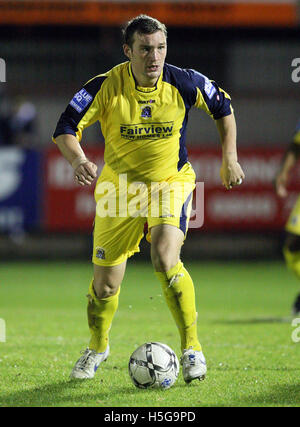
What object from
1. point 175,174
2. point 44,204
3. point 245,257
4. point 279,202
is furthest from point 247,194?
point 175,174

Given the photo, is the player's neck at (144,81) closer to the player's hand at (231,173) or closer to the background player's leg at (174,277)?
the player's hand at (231,173)

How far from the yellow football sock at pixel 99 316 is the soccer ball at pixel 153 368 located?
516 millimetres

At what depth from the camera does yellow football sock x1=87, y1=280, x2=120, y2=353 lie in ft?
18.7

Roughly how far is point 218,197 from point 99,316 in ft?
30.1

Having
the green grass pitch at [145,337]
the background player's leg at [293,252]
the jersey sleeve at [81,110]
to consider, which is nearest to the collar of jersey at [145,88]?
the jersey sleeve at [81,110]

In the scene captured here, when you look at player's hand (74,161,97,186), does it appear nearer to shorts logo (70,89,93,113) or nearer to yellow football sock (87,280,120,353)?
shorts logo (70,89,93,113)

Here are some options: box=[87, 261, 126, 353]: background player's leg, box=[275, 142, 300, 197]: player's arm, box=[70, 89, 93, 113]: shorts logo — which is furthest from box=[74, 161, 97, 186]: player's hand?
box=[275, 142, 300, 197]: player's arm

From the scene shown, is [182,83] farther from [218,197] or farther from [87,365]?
[218,197]

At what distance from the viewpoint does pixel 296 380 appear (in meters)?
5.48

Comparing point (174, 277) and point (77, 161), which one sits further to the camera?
point (174, 277)

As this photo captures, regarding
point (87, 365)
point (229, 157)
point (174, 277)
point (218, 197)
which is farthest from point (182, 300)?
point (218, 197)

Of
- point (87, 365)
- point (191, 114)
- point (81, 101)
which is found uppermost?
point (81, 101)

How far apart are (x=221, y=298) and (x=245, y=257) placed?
16.5 feet

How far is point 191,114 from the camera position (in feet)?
55.2
